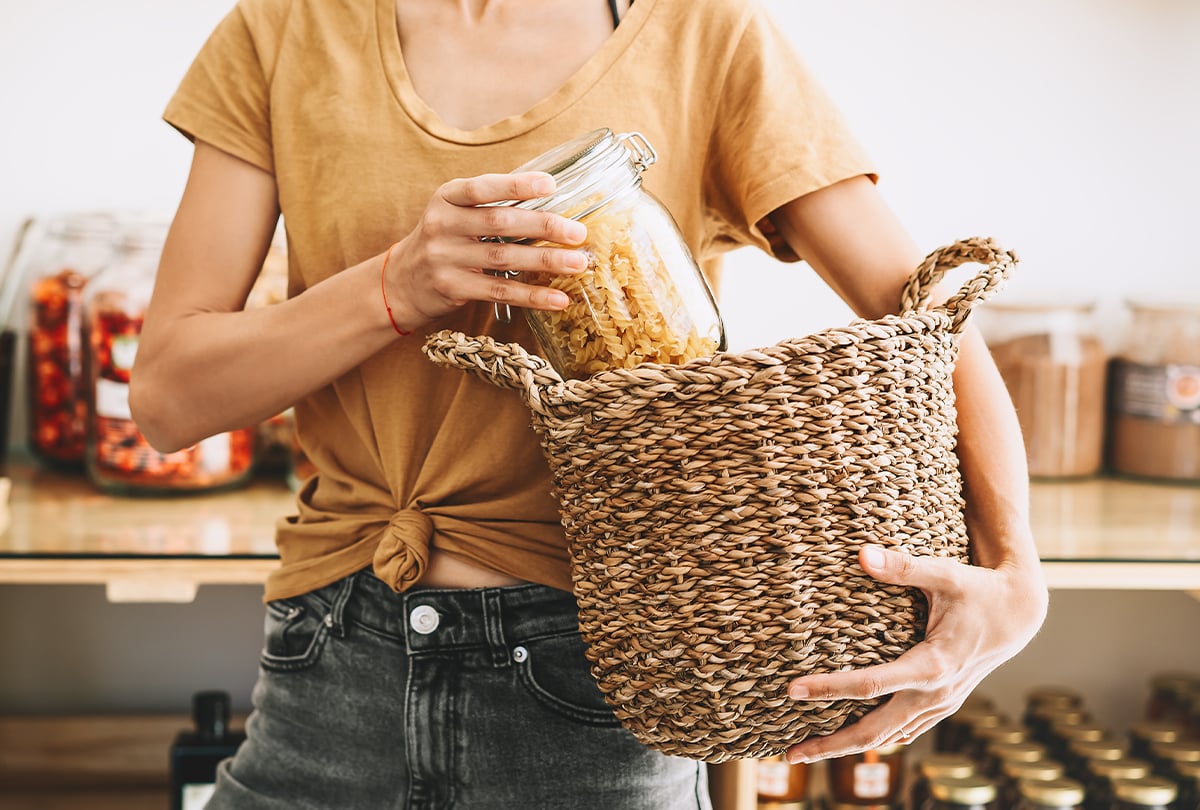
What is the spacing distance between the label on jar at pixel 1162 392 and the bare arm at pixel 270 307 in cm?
122

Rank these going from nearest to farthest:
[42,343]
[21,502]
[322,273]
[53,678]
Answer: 1. [322,273]
2. [21,502]
3. [42,343]
4. [53,678]

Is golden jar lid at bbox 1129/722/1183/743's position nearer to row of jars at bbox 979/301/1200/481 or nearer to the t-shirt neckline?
row of jars at bbox 979/301/1200/481

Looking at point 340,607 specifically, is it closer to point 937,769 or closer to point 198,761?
point 198,761

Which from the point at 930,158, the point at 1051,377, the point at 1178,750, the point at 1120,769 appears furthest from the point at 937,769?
the point at 930,158

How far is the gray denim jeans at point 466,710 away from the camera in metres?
0.74

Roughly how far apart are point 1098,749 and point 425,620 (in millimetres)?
1012

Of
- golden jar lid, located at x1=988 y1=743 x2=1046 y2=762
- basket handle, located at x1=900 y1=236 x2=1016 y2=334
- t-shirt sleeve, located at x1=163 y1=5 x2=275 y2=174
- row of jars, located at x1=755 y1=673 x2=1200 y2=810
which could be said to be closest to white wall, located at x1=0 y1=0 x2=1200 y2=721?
row of jars, located at x1=755 y1=673 x2=1200 y2=810

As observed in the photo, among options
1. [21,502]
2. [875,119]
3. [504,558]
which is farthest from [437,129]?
[875,119]

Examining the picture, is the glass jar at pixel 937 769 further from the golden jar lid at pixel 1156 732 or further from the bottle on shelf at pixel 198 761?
the bottle on shelf at pixel 198 761

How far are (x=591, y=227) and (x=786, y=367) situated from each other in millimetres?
137

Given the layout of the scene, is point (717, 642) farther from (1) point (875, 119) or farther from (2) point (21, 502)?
(1) point (875, 119)

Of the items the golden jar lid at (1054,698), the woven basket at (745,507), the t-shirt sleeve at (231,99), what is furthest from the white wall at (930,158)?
Answer: the woven basket at (745,507)

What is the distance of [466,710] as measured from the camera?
0.74 meters

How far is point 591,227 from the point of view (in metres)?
0.62
